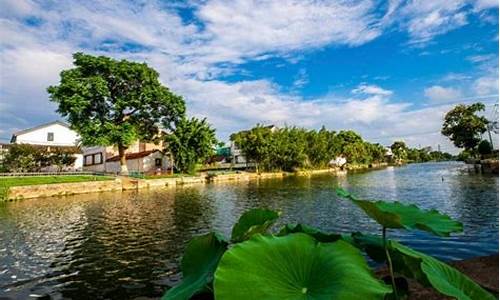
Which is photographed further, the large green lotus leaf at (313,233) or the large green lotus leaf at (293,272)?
the large green lotus leaf at (313,233)

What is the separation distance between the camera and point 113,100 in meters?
37.7

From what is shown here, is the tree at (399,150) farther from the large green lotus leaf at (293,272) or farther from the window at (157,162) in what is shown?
the large green lotus leaf at (293,272)

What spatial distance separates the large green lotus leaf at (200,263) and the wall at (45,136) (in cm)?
5067

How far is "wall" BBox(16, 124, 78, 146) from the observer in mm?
49750

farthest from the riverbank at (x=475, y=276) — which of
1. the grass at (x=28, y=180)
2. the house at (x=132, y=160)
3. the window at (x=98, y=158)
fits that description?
the window at (x=98, y=158)

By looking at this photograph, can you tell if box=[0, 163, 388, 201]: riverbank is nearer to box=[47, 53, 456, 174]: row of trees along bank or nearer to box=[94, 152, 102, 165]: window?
box=[47, 53, 456, 174]: row of trees along bank

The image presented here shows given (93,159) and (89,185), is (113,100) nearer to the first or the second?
(89,185)

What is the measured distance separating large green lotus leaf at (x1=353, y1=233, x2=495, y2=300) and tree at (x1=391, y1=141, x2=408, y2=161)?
145 m

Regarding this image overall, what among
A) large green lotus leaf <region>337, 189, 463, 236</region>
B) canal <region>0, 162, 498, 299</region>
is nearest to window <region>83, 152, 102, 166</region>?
canal <region>0, 162, 498, 299</region>

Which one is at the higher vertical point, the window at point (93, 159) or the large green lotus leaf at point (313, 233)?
the window at point (93, 159)

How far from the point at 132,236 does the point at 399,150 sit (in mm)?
142484

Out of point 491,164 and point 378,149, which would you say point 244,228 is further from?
point 378,149

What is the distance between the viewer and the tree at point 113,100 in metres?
35.1

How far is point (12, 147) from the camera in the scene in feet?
120
